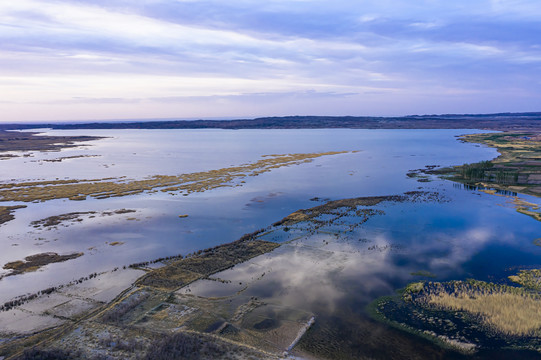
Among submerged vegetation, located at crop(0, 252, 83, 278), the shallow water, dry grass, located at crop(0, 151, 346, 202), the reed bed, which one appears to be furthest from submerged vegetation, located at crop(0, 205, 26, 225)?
the reed bed

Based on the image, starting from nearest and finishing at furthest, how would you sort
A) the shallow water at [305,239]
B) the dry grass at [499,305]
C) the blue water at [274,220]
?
the dry grass at [499,305] → the shallow water at [305,239] → the blue water at [274,220]

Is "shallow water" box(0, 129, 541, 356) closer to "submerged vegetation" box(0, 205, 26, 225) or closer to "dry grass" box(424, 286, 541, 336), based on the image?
"submerged vegetation" box(0, 205, 26, 225)

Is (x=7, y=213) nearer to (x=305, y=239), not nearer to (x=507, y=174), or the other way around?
(x=305, y=239)

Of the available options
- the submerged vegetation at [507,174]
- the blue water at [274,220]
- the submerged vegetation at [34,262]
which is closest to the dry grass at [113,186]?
the blue water at [274,220]

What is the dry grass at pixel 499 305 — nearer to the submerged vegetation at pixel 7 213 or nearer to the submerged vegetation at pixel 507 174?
the submerged vegetation at pixel 507 174

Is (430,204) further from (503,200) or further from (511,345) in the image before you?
(511,345)

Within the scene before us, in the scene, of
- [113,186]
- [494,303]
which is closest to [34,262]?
[113,186]

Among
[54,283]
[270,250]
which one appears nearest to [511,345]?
[270,250]

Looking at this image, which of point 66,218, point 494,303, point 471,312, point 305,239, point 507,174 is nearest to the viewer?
point 471,312

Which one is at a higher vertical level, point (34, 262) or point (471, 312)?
point (34, 262)
